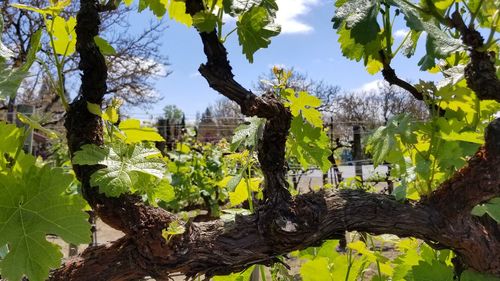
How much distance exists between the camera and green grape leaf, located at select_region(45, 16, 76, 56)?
0.94 metres

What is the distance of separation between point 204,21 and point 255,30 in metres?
0.09

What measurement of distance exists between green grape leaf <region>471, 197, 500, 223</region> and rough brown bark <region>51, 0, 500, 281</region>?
0.08 ft

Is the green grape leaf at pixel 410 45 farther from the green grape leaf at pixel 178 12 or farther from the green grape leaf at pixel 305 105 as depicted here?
the green grape leaf at pixel 178 12

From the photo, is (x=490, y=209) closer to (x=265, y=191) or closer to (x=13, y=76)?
(x=265, y=191)

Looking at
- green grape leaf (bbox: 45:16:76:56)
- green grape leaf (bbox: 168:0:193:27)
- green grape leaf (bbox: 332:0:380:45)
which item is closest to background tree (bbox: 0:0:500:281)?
green grape leaf (bbox: 332:0:380:45)

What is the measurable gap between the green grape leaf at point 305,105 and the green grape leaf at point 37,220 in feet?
1.62

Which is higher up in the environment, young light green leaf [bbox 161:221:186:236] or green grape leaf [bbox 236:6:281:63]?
green grape leaf [bbox 236:6:281:63]

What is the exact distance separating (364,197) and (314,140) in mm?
220

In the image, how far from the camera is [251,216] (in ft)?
2.83

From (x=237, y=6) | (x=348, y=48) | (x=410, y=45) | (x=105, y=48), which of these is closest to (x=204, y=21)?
(x=237, y=6)

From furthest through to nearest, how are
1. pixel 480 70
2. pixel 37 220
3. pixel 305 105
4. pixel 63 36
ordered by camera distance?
pixel 305 105 < pixel 63 36 < pixel 480 70 < pixel 37 220

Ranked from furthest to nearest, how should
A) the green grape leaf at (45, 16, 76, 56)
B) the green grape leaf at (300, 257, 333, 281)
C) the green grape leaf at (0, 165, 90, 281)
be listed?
the green grape leaf at (300, 257, 333, 281) → the green grape leaf at (45, 16, 76, 56) → the green grape leaf at (0, 165, 90, 281)

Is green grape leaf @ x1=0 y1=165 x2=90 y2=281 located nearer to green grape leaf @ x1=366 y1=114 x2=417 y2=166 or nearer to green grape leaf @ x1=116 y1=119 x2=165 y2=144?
green grape leaf @ x1=116 y1=119 x2=165 y2=144

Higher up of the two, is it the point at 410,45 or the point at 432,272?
the point at 410,45
